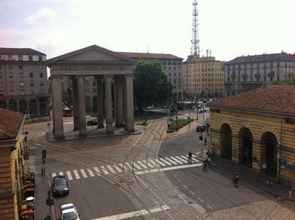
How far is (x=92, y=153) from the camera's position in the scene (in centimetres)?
5303

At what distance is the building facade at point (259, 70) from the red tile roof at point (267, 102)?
9806 cm

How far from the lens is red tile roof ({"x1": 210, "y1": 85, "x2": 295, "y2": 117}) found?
35219mm

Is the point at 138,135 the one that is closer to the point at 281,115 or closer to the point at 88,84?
the point at 281,115

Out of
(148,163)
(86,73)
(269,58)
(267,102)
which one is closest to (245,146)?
(267,102)

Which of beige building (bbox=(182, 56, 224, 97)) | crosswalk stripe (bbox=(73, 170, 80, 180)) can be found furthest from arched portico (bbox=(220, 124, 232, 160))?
beige building (bbox=(182, 56, 224, 97))

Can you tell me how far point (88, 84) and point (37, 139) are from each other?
61443 millimetres

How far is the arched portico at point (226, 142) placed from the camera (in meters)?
45.9

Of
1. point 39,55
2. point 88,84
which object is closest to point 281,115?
point 39,55

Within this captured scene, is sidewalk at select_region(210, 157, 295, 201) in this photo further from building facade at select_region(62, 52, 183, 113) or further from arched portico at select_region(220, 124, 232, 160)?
building facade at select_region(62, 52, 183, 113)

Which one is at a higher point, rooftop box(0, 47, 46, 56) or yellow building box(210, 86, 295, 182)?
rooftop box(0, 47, 46, 56)

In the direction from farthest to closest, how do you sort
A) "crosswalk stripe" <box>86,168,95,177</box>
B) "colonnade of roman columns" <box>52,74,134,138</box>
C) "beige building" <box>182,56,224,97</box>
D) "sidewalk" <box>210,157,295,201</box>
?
"beige building" <box>182,56,224,97</box>, "colonnade of roman columns" <box>52,74,134,138</box>, "crosswalk stripe" <box>86,168,95,177</box>, "sidewalk" <box>210,157,295,201</box>

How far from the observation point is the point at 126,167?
43938 mm

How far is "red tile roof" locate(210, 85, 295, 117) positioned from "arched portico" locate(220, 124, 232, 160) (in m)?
3.79

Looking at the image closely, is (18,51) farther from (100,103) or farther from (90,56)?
(90,56)
